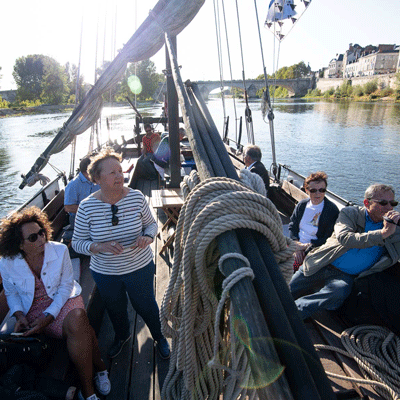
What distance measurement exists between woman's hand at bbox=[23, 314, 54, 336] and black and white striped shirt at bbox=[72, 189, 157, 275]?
36 cm

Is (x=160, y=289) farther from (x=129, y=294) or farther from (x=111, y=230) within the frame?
(x=111, y=230)

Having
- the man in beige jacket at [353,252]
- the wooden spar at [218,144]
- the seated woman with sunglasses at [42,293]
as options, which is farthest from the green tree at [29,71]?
the man in beige jacket at [353,252]

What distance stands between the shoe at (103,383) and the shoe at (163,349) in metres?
0.38

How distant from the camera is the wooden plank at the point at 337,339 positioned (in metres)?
1.74

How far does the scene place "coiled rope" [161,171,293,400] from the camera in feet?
2.55

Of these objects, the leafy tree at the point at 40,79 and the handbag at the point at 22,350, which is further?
the leafy tree at the point at 40,79

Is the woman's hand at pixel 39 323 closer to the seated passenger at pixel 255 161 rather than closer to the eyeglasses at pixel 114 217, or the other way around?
the eyeglasses at pixel 114 217

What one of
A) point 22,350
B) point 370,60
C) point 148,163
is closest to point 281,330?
point 22,350

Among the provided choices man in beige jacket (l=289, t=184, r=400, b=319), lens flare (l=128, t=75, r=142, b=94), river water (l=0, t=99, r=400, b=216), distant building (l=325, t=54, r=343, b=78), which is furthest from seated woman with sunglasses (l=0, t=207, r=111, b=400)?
distant building (l=325, t=54, r=343, b=78)

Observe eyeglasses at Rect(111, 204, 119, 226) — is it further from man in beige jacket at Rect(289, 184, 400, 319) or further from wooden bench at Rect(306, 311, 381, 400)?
wooden bench at Rect(306, 311, 381, 400)

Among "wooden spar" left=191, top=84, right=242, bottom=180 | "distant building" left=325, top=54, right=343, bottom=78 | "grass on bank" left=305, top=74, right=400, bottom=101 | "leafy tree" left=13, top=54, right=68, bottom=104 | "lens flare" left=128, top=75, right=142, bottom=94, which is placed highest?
"leafy tree" left=13, top=54, right=68, bottom=104

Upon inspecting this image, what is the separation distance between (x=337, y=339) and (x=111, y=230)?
1.72 m

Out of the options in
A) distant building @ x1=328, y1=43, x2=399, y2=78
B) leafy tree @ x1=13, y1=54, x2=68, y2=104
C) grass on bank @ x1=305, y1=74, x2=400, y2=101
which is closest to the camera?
grass on bank @ x1=305, y1=74, x2=400, y2=101

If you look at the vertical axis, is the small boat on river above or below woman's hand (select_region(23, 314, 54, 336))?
above
